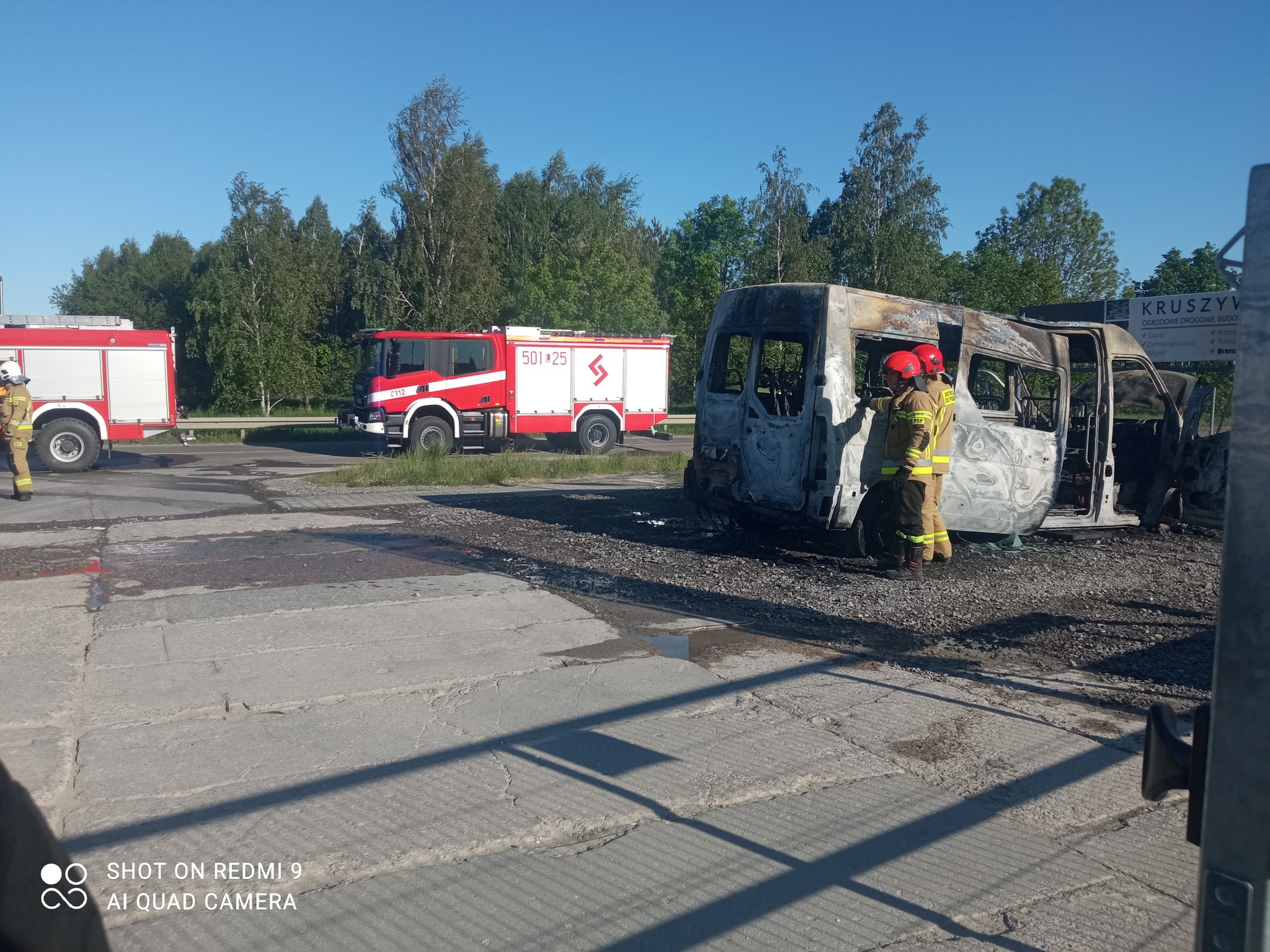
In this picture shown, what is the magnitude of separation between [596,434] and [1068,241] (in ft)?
146

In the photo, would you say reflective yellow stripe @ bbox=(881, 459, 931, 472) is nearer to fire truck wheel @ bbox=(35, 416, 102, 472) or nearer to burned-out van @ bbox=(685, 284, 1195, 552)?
burned-out van @ bbox=(685, 284, 1195, 552)

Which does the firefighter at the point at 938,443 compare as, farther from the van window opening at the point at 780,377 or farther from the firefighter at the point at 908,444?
the van window opening at the point at 780,377

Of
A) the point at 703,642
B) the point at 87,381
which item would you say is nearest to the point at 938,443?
the point at 703,642

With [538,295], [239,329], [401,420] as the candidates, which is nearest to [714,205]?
[538,295]

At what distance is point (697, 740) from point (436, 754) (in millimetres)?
1214

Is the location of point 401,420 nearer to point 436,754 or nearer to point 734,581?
point 734,581

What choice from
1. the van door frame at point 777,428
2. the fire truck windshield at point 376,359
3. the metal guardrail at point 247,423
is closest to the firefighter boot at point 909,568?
the van door frame at point 777,428

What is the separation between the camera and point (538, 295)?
37281mm

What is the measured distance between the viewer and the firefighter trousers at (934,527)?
26.5 feet

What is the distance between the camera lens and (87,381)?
1736 cm

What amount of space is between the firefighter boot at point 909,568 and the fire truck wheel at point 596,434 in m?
15.0

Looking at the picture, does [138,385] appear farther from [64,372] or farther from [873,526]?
[873,526]

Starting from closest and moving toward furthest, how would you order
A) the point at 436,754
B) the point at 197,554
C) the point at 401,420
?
the point at 436,754 < the point at 197,554 < the point at 401,420

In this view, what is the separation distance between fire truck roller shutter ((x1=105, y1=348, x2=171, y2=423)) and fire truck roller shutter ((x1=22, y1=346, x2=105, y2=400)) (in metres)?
0.23
